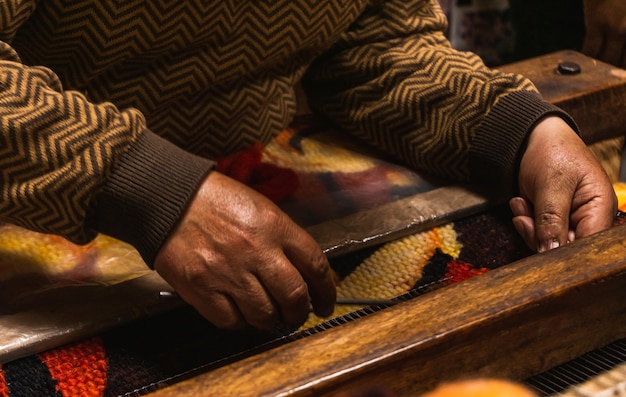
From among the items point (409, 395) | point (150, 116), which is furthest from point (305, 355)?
point (150, 116)

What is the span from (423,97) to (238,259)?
601mm

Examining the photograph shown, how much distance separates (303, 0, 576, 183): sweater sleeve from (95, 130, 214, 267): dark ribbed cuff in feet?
1.71

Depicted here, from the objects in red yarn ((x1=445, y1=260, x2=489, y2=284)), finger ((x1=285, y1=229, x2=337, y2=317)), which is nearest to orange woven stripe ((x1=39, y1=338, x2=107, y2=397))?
finger ((x1=285, y1=229, x2=337, y2=317))

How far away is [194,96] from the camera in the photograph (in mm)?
1330

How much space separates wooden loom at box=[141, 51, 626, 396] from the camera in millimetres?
639

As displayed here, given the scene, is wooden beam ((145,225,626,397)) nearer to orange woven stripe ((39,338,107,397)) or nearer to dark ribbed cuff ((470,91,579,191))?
orange woven stripe ((39,338,107,397))

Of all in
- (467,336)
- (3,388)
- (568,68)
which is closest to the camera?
(467,336)

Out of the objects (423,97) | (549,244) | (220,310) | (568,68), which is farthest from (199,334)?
(568,68)

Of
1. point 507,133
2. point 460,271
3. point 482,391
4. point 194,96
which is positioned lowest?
point 460,271

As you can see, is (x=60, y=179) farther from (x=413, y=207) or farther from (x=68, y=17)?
(x=413, y=207)

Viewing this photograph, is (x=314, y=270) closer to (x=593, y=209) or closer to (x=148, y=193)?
(x=148, y=193)

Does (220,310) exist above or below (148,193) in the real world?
below

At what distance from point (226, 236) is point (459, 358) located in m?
0.35

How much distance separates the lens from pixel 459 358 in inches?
27.9
